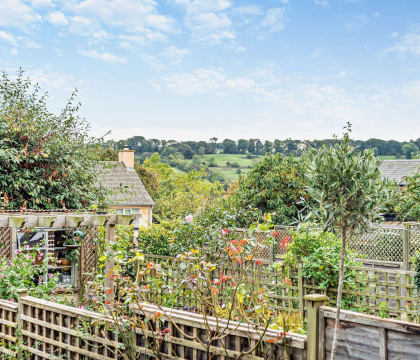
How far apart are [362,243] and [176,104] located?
30.2 meters

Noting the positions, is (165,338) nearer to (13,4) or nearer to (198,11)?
(13,4)

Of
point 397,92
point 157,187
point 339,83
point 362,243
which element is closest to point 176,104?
point 157,187

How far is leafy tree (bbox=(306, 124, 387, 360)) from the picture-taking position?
340 cm

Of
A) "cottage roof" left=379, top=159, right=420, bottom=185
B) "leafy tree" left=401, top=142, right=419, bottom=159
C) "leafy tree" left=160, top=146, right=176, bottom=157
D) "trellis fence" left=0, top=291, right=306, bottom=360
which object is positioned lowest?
"trellis fence" left=0, top=291, right=306, bottom=360

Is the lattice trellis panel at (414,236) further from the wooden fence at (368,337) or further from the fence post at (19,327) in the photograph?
the fence post at (19,327)

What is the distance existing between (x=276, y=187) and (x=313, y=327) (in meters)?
10.1

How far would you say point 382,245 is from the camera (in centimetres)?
936

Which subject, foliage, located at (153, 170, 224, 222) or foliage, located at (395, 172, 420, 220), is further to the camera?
foliage, located at (153, 170, 224, 222)

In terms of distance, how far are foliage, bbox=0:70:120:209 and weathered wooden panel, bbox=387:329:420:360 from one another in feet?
24.1

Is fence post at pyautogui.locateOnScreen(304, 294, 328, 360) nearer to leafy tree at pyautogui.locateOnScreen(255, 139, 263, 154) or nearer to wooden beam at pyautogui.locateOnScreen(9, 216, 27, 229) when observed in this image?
wooden beam at pyautogui.locateOnScreen(9, 216, 27, 229)

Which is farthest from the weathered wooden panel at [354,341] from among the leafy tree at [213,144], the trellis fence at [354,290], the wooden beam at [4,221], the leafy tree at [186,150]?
the leafy tree at [213,144]

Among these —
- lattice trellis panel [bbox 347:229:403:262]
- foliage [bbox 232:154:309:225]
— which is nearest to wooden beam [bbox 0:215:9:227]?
lattice trellis panel [bbox 347:229:403:262]

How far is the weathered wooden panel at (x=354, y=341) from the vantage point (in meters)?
2.64

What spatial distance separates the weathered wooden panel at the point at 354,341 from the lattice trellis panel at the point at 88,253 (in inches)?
234
